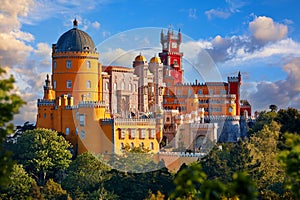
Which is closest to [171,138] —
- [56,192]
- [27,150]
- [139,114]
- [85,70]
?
[139,114]

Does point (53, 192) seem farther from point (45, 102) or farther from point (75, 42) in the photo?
point (75, 42)

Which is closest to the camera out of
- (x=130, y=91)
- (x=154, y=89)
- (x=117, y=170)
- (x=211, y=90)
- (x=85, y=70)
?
(x=117, y=170)

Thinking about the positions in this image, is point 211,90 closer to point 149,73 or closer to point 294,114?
point 149,73

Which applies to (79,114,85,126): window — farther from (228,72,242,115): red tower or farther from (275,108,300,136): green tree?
(228,72,242,115): red tower

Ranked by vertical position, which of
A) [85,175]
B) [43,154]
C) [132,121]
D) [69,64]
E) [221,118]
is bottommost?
[85,175]

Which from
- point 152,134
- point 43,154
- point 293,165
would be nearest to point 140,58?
point 152,134

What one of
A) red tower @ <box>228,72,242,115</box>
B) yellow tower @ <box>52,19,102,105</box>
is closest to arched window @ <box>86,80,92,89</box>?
yellow tower @ <box>52,19,102,105</box>

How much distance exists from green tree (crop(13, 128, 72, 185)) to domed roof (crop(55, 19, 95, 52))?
33.1ft

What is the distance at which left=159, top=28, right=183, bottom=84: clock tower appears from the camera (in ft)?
292

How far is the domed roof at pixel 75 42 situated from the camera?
211 ft

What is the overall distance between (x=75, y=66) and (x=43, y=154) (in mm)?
11856

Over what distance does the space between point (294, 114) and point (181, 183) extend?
40918 millimetres

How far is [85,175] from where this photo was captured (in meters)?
52.2

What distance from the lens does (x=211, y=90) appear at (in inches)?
3290
